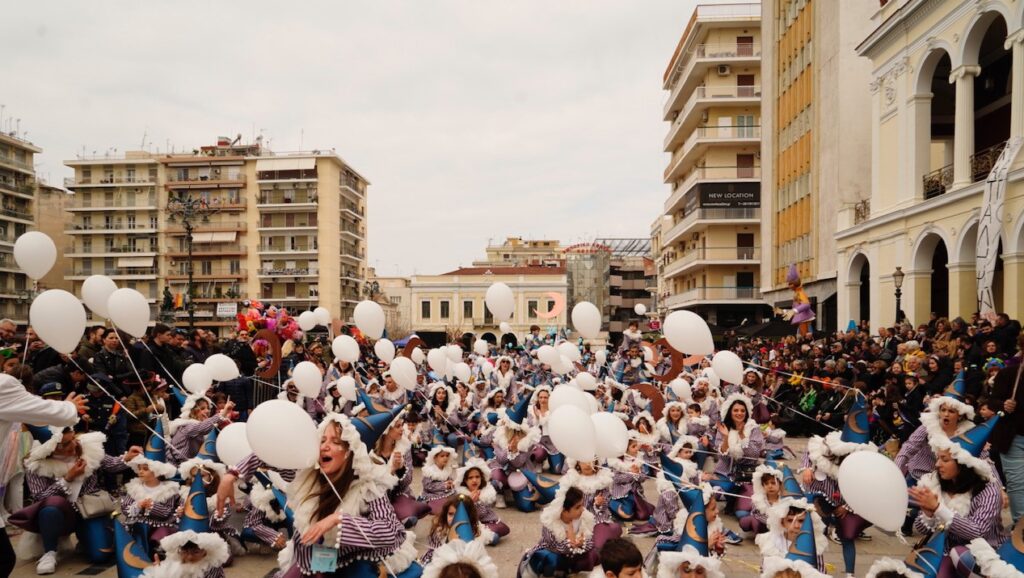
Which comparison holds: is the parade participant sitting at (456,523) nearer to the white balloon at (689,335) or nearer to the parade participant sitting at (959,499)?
the parade participant sitting at (959,499)

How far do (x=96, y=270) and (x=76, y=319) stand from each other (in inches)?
2850

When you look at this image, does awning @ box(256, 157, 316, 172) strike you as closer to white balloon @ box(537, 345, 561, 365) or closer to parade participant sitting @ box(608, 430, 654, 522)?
white balloon @ box(537, 345, 561, 365)

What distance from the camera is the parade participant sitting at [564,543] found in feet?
20.1

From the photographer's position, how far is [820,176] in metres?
28.9

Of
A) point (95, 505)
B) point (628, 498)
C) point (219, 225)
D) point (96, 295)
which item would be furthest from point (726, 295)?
point (219, 225)

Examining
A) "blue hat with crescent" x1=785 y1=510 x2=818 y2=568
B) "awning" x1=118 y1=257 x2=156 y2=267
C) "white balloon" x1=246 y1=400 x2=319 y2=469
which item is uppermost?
"awning" x1=118 y1=257 x2=156 y2=267

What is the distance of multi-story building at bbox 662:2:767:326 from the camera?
44.1 metres

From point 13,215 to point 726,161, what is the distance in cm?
5911

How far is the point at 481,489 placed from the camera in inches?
299

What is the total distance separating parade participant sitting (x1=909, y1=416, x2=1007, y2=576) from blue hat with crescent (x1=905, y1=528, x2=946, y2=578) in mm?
59

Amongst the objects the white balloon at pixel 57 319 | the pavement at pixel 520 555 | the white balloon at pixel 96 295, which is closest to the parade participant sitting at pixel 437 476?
the pavement at pixel 520 555

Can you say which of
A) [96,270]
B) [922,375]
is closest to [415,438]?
[922,375]

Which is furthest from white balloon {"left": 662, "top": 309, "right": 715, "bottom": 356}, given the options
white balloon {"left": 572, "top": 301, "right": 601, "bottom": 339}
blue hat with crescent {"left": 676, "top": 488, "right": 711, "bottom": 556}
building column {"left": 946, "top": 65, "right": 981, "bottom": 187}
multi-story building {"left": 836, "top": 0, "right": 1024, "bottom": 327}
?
building column {"left": 946, "top": 65, "right": 981, "bottom": 187}

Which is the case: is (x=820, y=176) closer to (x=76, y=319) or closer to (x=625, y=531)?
(x=625, y=531)
